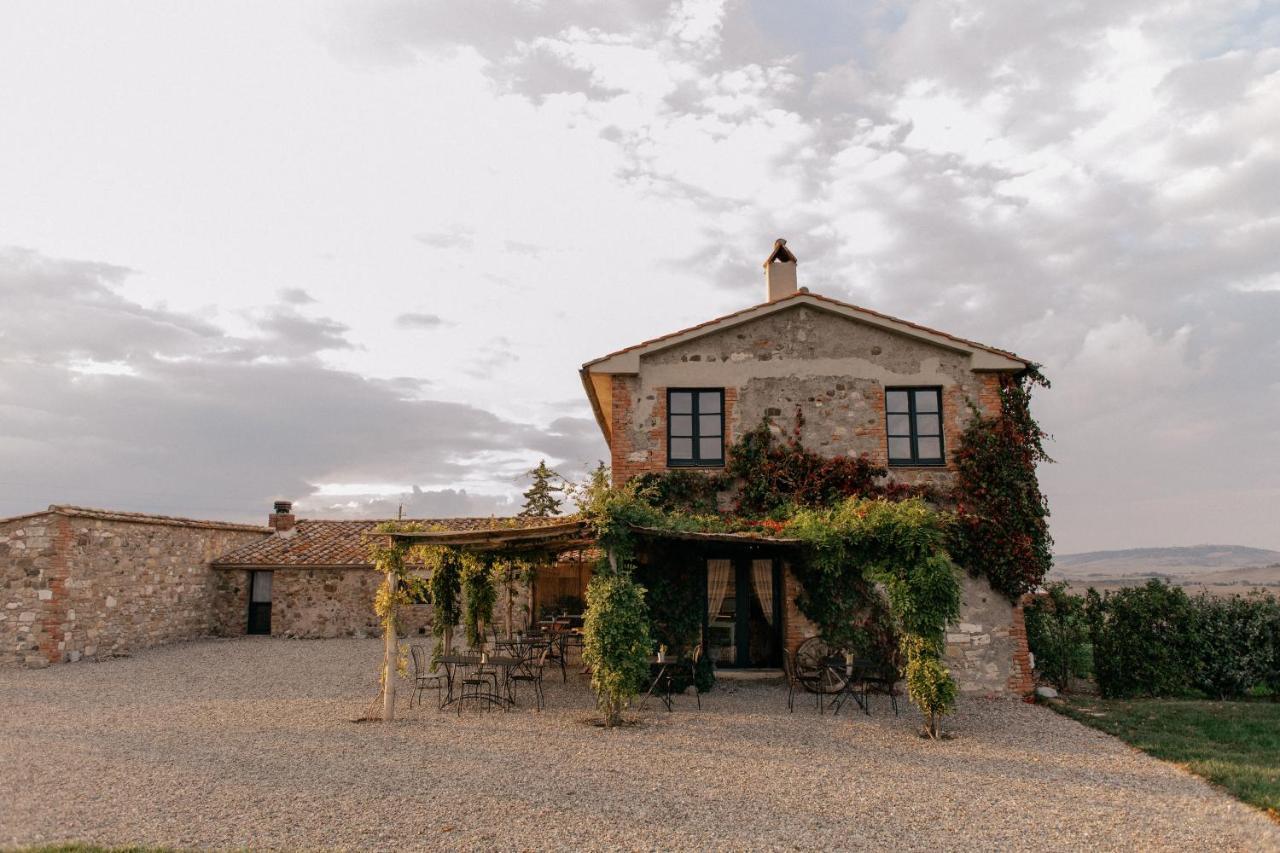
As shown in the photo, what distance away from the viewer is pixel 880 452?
534 inches

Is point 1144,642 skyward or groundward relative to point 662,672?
skyward

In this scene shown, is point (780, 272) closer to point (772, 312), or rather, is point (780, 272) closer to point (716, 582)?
point (772, 312)

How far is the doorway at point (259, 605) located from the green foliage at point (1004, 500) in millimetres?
19033

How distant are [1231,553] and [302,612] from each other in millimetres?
157126

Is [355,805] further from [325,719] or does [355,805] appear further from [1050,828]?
[1050,828]

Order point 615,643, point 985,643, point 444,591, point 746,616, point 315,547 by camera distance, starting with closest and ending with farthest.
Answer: point 615,643 < point 985,643 < point 746,616 < point 444,591 < point 315,547

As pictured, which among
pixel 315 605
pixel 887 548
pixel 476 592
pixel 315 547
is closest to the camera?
pixel 887 548

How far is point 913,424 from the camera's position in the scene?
13773 millimetres

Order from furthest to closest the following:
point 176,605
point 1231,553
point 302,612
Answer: point 1231,553, point 302,612, point 176,605

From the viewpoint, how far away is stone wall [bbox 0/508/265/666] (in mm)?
16359

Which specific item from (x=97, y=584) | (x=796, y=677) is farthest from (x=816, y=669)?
(x=97, y=584)

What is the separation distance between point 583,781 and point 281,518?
20806 millimetres

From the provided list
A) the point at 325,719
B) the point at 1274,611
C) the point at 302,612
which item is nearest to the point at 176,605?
the point at 302,612

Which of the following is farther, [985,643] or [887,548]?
[985,643]
